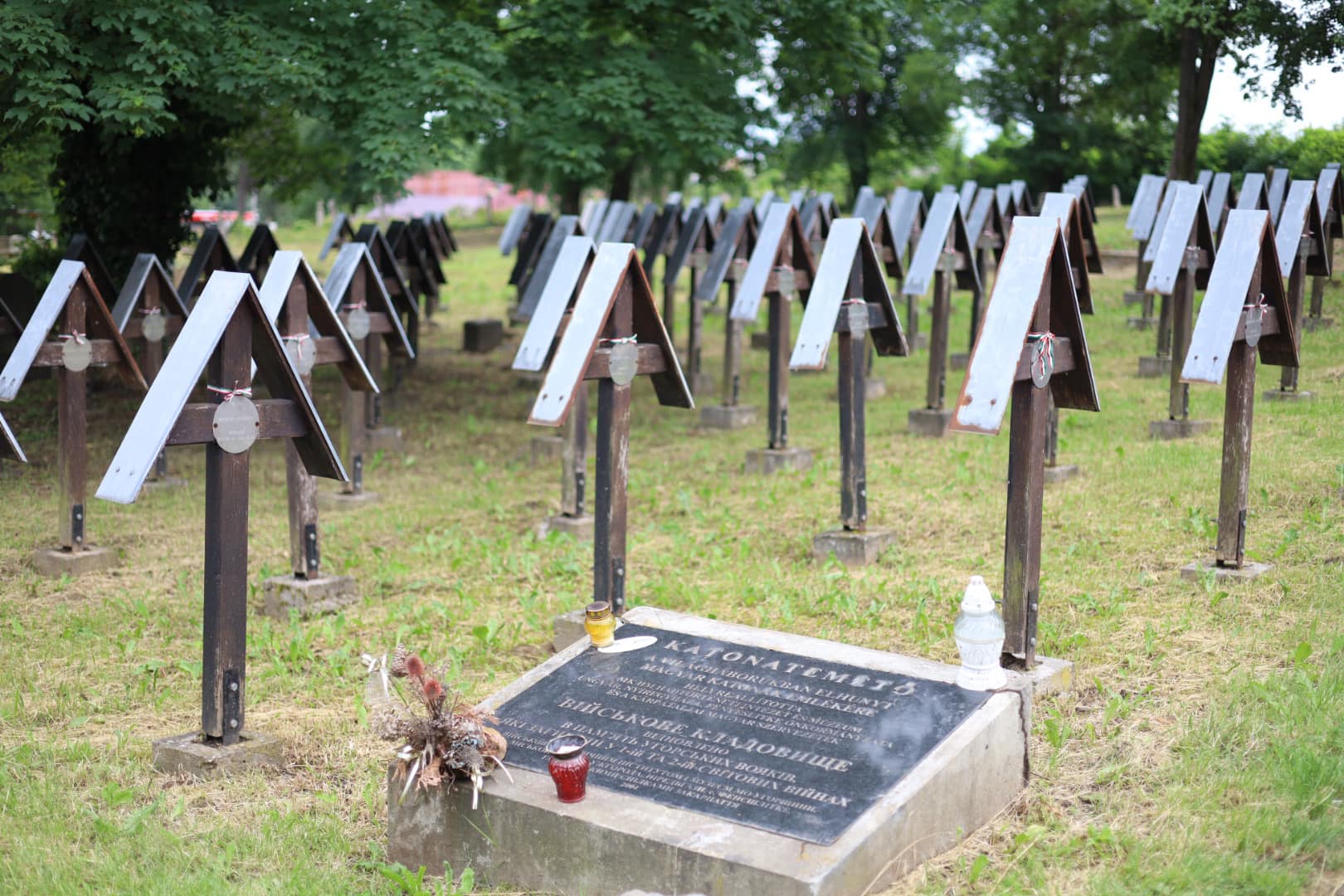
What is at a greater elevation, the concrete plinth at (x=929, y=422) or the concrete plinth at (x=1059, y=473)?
the concrete plinth at (x=929, y=422)

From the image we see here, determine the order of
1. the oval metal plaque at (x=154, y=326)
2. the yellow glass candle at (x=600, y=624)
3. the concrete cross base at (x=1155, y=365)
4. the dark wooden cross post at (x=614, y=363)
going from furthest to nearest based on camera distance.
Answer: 1. the concrete cross base at (x=1155, y=365)
2. the oval metal plaque at (x=154, y=326)
3. the dark wooden cross post at (x=614, y=363)
4. the yellow glass candle at (x=600, y=624)

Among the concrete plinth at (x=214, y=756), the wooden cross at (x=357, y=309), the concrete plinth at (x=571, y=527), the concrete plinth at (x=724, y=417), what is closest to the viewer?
the concrete plinth at (x=214, y=756)

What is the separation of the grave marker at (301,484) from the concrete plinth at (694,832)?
2983mm

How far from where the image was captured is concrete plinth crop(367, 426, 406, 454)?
12.6 m

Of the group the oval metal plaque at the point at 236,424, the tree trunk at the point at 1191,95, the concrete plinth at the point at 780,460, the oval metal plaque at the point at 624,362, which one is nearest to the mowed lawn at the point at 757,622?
the concrete plinth at the point at 780,460

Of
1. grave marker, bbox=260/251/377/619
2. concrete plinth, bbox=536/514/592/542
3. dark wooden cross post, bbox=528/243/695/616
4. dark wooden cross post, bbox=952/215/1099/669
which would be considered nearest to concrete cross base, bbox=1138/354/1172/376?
concrete plinth, bbox=536/514/592/542

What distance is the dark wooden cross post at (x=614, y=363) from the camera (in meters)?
6.19

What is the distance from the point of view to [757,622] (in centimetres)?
720

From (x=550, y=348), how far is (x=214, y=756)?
328 cm

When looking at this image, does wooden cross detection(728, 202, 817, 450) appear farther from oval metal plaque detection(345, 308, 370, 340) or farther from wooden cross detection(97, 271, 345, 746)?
wooden cross detection(97, 271, 345, 746)

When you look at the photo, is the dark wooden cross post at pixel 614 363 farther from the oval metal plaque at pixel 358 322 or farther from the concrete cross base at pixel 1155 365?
the concrete cross base at pixel 1155 365

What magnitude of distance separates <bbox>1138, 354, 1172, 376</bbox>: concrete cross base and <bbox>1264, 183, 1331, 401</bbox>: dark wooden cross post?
2.21 metres

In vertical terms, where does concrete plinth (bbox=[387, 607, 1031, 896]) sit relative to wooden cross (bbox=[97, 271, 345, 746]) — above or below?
below

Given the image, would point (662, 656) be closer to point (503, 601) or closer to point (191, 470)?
point (503, 601)
